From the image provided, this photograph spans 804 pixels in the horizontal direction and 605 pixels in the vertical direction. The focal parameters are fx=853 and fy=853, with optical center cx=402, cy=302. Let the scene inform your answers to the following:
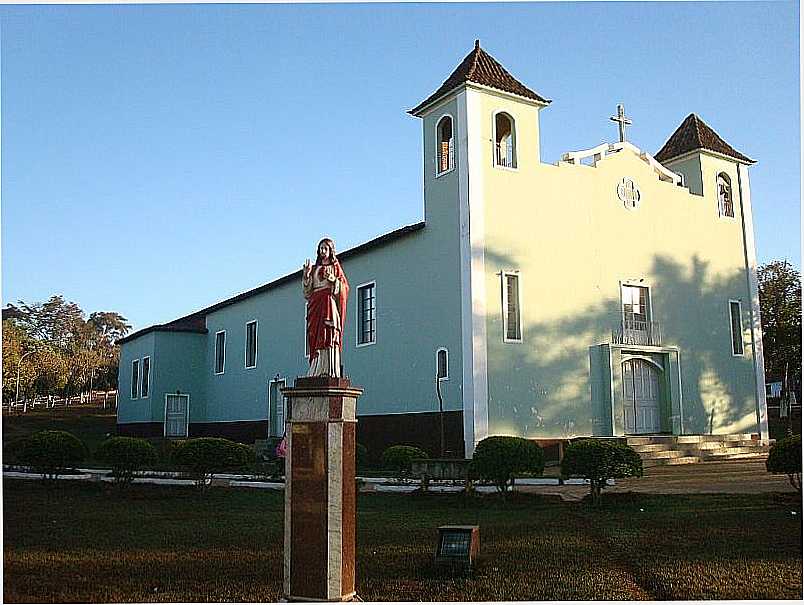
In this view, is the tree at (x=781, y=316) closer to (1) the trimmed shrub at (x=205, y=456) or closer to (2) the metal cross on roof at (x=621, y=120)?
(2) the metal cross on roof at (x=621, y=120)

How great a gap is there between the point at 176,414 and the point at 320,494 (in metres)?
23.3

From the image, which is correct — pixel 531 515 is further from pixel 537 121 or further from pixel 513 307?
pixel 537 121

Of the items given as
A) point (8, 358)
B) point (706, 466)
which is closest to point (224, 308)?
point (8, 358)

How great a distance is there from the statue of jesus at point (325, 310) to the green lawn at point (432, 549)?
1893 mm

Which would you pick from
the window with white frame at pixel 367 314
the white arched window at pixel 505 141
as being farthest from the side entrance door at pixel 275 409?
the white arched window at pixel 505 141

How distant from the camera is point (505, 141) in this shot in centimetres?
1833

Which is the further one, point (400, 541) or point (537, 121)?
point (537, 121)

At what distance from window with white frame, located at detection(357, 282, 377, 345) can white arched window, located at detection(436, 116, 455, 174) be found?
3495 millimetres

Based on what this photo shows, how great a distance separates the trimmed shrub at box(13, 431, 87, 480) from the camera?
14156mm

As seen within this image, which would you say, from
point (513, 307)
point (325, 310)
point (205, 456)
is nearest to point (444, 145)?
point (513, 307)

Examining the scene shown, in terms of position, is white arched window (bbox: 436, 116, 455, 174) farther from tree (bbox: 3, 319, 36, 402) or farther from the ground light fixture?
tree (bbox: 3, 319, 36, 402)

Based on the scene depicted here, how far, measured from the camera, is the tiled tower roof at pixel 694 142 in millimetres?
21516

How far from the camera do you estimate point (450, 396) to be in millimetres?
17328

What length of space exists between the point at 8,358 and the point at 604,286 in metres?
16.6
